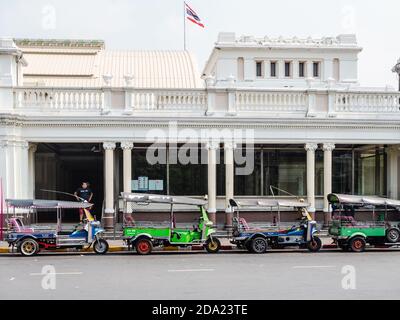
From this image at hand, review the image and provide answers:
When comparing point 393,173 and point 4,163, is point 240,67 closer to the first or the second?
point 393,173

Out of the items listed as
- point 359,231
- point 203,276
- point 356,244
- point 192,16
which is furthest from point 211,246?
point 192,16

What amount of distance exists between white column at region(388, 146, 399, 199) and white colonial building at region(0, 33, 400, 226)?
5 cm

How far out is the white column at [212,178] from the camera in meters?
27.1

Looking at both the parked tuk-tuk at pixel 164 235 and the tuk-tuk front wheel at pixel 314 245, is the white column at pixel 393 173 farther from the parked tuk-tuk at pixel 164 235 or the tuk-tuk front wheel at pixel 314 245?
the parked tuk-tuk at pixel 164 235

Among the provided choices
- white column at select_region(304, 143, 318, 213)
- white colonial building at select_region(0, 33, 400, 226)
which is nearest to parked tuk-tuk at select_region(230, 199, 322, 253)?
white column at select_region(304, 143, 318, 213)

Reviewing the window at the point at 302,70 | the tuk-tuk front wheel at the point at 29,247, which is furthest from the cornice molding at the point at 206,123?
the window at the point at 302,70

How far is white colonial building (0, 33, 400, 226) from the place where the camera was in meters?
26.5

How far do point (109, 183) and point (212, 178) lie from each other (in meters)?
3.92

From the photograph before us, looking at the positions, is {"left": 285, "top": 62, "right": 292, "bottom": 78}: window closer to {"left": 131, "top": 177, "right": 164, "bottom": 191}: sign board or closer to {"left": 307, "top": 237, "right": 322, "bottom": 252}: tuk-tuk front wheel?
{"left": 131, "top": 177, "right": 164, "bottom": 191}: sign board

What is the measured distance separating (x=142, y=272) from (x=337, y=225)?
890 cm

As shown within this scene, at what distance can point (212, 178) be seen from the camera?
2727cm

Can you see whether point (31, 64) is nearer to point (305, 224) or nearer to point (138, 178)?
point (138, 178)

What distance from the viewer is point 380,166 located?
99.1ft

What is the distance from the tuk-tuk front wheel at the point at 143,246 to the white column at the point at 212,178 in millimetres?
5649
